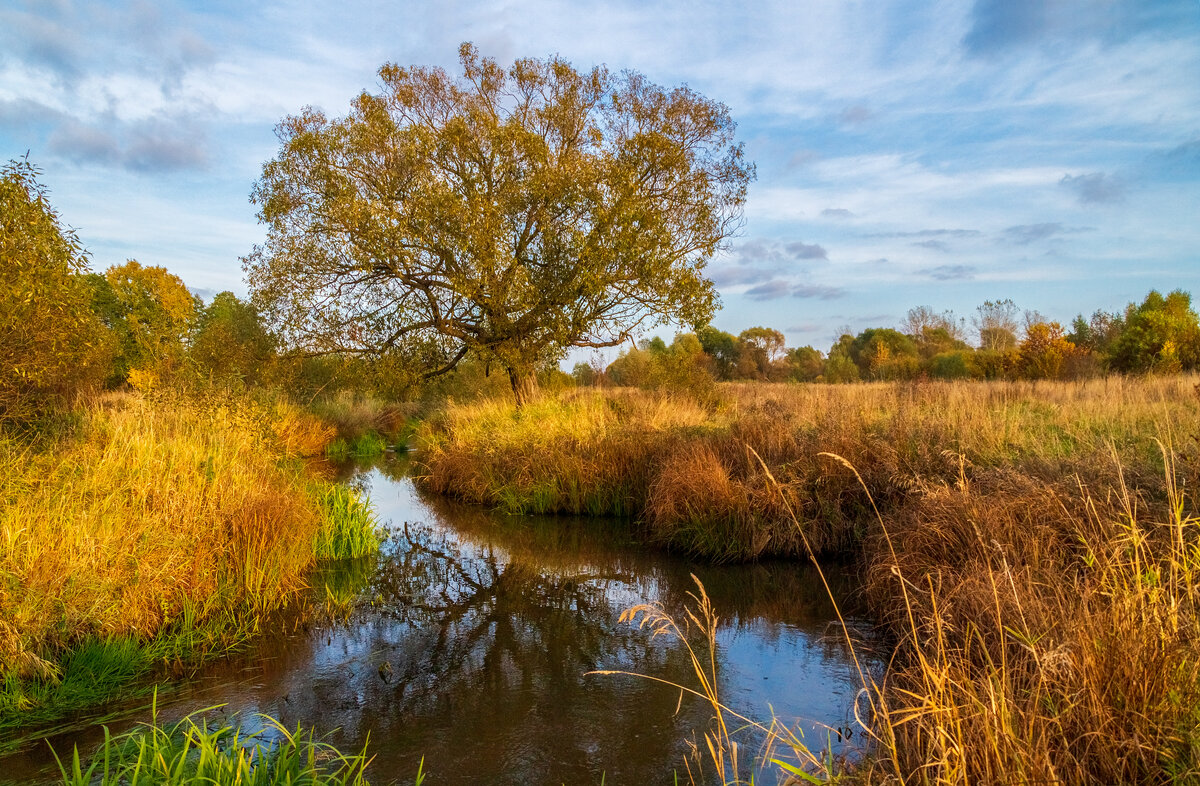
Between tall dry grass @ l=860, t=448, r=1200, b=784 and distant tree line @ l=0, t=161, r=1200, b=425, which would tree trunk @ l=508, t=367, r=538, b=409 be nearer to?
distant tree line @ l=0, t=161, r=1200, b=425

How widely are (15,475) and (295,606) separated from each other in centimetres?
270

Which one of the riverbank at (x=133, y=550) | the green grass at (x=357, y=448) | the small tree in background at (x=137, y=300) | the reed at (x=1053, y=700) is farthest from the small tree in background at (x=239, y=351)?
the reed at (x=1053, y=700)

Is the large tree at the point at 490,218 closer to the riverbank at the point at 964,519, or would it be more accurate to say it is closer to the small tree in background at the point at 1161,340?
the riverbank at the point at 964,519

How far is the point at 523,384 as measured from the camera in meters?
18.8

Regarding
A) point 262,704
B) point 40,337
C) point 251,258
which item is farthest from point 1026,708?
point 251,258

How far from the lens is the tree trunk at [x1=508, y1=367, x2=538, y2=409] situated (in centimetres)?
1770

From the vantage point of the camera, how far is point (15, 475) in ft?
19.0

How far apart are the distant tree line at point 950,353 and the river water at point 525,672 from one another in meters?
10.4

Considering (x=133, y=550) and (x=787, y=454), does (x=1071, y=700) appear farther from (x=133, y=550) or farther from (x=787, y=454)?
(x=787, y=454)

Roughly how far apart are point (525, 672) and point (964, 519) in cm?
409

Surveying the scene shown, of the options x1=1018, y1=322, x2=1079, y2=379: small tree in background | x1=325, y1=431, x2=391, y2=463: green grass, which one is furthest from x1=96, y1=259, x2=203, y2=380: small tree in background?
x1=1018, y1=322, x2=1079, y2=379: small tree in background

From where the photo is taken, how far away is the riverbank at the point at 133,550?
475 centimetres

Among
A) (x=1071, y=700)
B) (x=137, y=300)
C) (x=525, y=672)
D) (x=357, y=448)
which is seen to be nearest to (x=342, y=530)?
(x=525, y=672)

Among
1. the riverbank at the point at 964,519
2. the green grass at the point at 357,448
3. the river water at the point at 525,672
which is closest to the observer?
the riverbank at the point at 964,519
